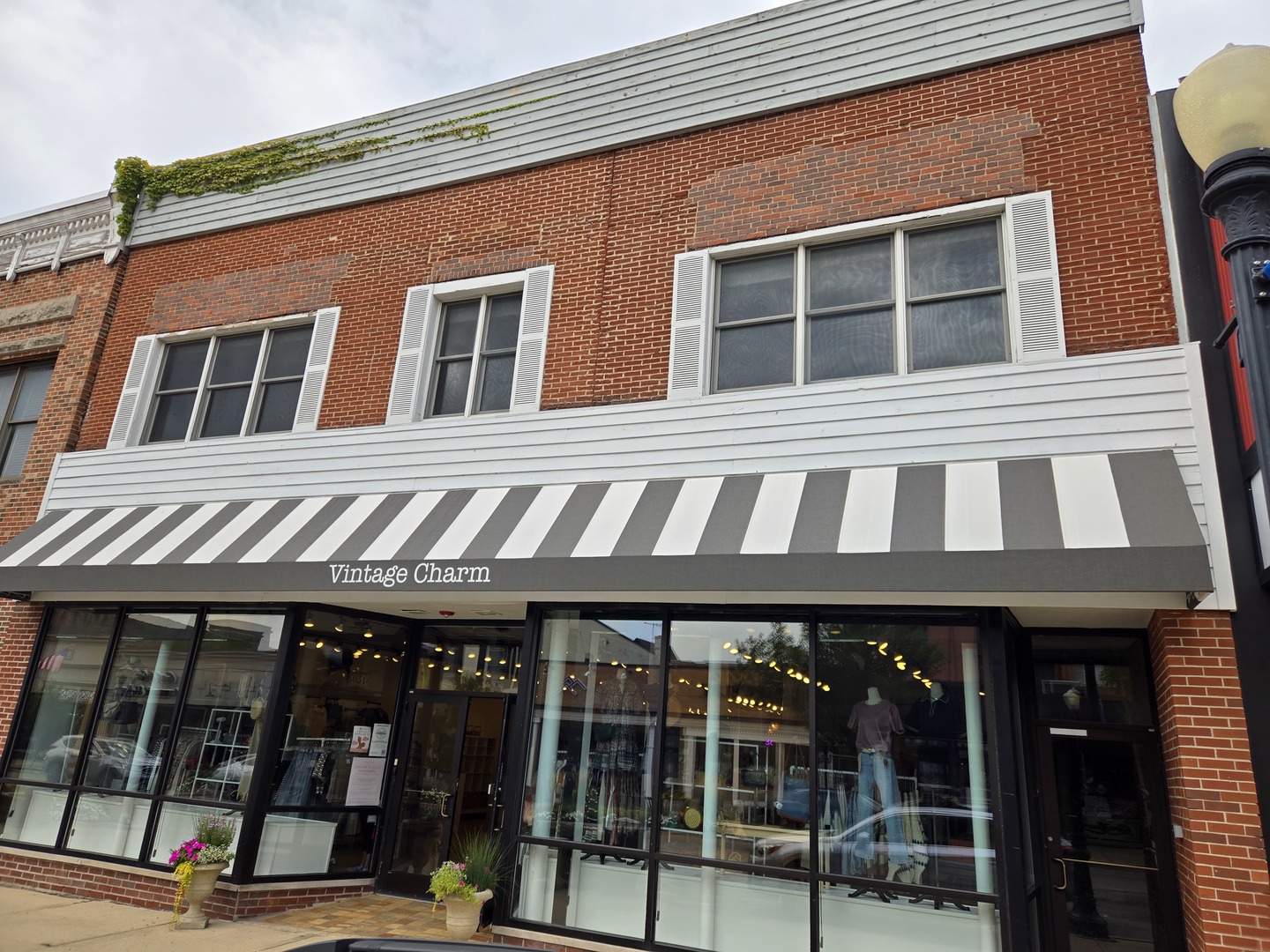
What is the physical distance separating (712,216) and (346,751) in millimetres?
7345

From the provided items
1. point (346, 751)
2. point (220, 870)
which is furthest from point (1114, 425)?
point (220, 870)

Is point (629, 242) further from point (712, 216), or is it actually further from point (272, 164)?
point (272, 164)

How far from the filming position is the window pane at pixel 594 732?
7.50 metres

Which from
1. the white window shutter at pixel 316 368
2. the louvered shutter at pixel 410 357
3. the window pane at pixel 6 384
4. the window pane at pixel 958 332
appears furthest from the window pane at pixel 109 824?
the window pane at pixel 958 332

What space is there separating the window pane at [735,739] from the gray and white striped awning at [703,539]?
3.40 feet

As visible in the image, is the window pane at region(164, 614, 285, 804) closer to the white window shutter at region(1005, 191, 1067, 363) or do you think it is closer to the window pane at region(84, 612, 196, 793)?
the window pane at region(84, 612, 196, 793)

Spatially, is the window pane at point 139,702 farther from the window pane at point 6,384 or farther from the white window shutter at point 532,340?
the white window shutter at point 532,340

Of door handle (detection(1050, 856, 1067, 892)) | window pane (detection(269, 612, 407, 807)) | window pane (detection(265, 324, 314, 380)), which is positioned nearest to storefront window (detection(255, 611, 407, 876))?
window pane (detection(269, 612, 407, 807))

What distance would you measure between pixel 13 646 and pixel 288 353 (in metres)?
5.18

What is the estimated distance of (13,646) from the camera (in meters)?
10.7

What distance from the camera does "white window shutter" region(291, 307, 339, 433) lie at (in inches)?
400

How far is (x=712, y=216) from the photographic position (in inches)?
351

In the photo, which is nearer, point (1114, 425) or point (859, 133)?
point (1114, 425)

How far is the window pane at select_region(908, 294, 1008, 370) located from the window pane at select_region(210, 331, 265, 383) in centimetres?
831
